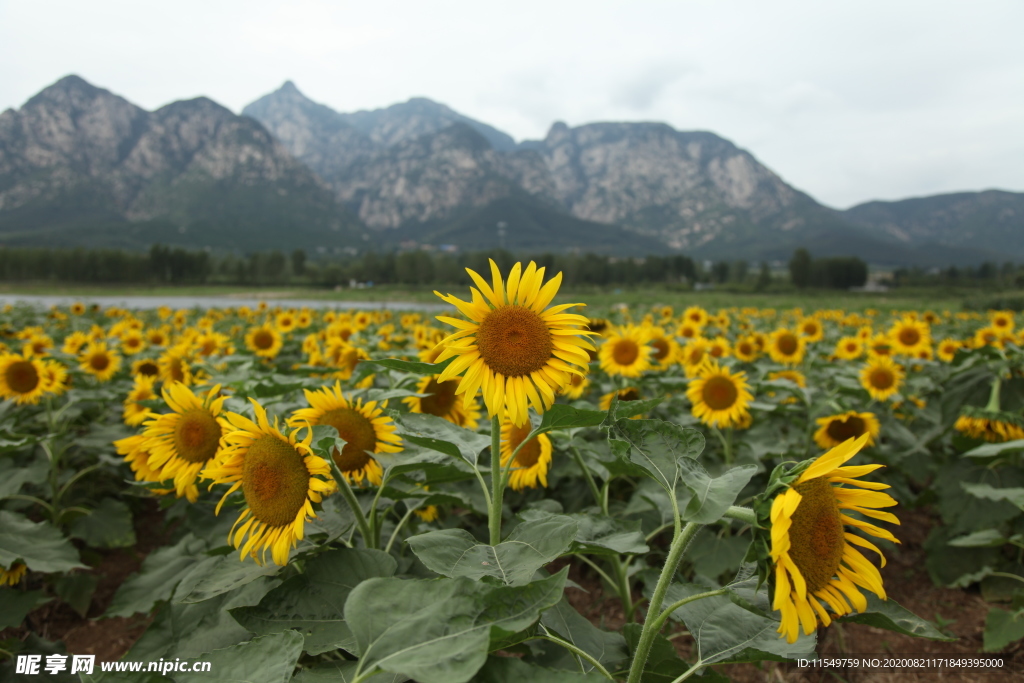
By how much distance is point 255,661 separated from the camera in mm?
1152

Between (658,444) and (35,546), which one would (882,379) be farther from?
(35,546)

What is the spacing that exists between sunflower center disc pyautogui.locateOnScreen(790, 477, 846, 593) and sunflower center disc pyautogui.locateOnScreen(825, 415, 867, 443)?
→ 3.69 m

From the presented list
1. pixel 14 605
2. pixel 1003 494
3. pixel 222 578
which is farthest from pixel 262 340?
pixel 1003 494

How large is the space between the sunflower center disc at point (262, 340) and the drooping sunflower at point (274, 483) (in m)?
5.27

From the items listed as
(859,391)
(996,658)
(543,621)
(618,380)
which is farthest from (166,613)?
(859,391)

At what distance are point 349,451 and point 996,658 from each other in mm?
4013

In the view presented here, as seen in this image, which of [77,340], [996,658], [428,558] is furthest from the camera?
[77,340]

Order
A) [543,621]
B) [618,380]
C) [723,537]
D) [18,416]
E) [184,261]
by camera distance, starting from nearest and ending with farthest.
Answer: [543,621], [723,537], [18,416], [618,380], [184,261]

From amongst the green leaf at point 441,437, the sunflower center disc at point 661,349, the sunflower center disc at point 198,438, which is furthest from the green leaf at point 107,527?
the sunflower center disc at point 661,349

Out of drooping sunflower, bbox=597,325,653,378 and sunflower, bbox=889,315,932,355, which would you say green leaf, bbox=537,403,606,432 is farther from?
sunflower, bbox=889,315,932,355

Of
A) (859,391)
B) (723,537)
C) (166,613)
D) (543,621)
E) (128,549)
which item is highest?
(859,391)

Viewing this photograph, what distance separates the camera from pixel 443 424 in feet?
6.34

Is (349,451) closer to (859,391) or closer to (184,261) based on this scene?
(859,391)

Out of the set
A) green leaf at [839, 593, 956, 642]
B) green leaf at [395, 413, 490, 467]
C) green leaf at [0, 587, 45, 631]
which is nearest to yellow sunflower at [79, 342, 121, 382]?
green leaf at [0, 587, 45, 631]
